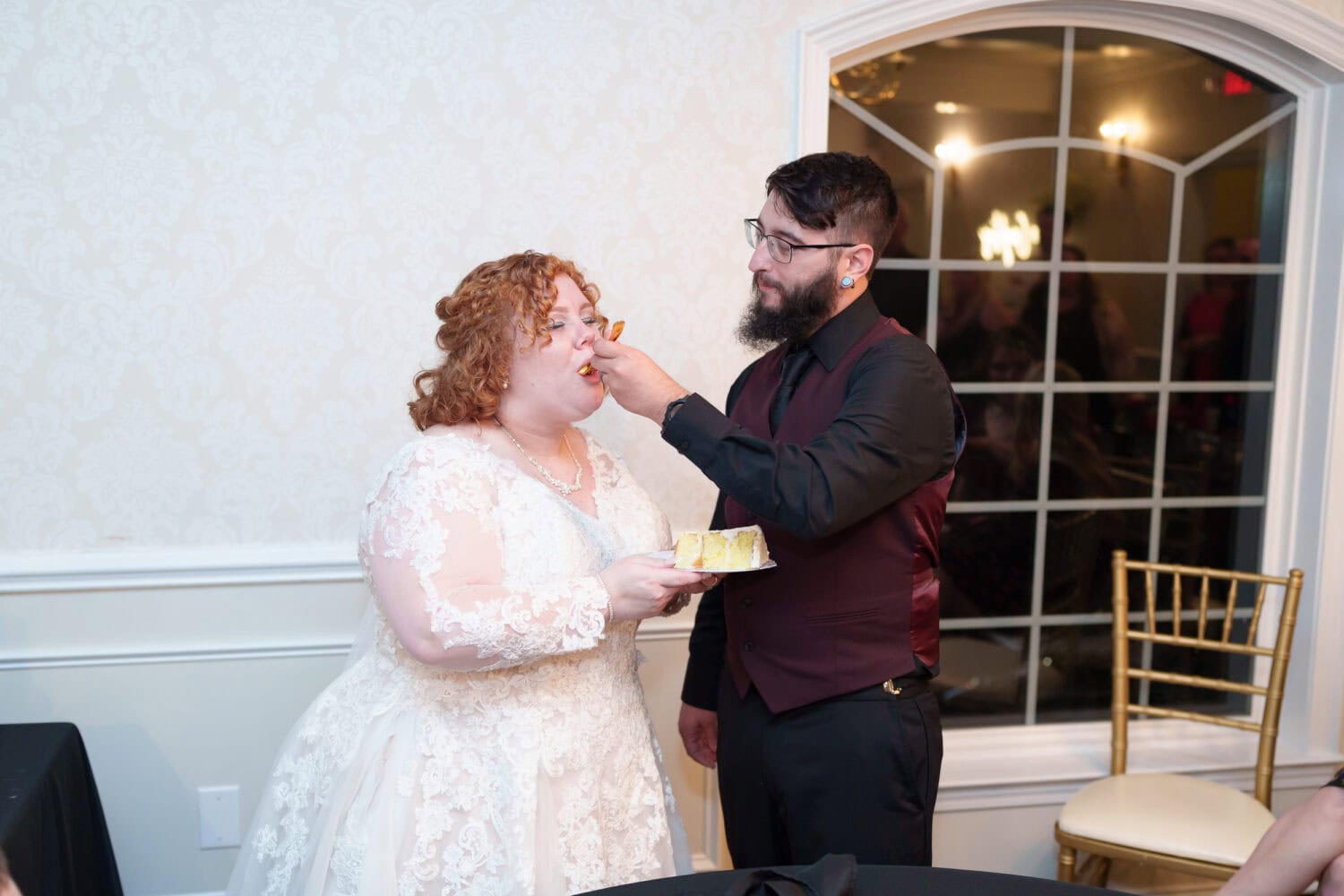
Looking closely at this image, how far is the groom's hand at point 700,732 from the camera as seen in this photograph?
235cm

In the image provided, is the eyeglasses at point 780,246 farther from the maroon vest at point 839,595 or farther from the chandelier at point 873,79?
the chandelier at point 873,79

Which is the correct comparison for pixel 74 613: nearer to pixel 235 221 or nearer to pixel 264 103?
pixel 235 221

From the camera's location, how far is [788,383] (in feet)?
6.79

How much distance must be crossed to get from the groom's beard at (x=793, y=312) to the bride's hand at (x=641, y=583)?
49cm

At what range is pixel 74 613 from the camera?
8.23 feet

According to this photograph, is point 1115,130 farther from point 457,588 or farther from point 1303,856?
point 457,588

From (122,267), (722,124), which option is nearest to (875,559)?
(722,124)

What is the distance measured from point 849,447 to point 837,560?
252 millimetres

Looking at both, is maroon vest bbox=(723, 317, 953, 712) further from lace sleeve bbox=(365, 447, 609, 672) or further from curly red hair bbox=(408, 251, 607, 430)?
curly red hair bbox=(408, 251, 607, 430)

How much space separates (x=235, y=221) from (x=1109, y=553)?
2.50 meters

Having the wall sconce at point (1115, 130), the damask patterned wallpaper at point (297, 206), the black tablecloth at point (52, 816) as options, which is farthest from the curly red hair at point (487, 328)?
the wall sconce at point (1115, 130)

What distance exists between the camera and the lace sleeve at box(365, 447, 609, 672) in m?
1.77

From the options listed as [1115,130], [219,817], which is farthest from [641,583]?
[1115,130]

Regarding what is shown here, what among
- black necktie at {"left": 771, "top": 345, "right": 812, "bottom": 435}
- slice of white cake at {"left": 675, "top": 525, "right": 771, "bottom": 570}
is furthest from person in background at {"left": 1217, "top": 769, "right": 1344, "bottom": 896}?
black necktie at {"left": 771, "top": 345, "right": 812, "bottom": 435}
